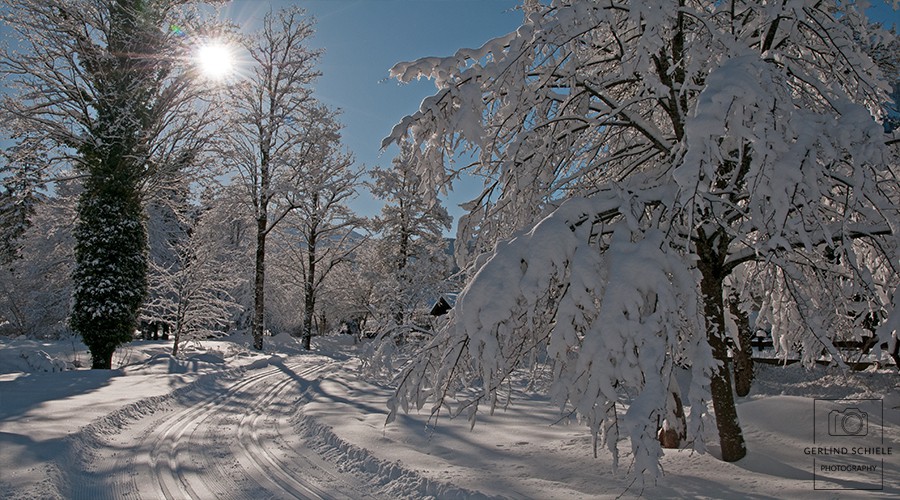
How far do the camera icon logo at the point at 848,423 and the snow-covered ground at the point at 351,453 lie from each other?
104 millimetres

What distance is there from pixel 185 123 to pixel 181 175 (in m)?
1.71

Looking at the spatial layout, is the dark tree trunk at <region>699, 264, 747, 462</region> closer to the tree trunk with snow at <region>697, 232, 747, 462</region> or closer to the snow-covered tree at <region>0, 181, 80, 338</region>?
the tree trunk with snow at <region>697, 232, 747, 462</region>

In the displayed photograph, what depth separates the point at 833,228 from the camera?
15.1 ft

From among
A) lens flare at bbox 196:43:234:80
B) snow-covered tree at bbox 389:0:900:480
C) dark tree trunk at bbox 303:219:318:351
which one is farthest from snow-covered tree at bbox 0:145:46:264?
snow-covered tree at bbox 389:0:900:480

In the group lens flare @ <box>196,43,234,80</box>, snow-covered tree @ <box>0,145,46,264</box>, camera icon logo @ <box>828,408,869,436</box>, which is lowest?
camera icon logo @ <box>828,408,869,436</box>

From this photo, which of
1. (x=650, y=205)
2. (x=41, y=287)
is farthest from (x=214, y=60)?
(x=41, y=287)

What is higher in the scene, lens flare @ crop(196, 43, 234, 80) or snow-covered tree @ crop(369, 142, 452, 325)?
lens flare @ crop(196, 43, 234, 80)

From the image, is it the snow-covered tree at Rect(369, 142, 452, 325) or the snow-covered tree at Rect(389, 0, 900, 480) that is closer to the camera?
the snow-covered tree at Rect(389, 0, 900, 480)

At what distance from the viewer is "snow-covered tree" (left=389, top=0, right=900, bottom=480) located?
117 inches

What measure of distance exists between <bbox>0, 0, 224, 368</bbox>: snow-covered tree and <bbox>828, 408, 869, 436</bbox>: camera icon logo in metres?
16.4

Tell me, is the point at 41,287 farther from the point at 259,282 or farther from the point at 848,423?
the point at 848,423

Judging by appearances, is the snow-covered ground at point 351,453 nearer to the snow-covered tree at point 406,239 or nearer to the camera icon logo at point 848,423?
the camera icon logo at point 848,423

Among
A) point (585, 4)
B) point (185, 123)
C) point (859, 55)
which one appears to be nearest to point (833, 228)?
point (859, 55)

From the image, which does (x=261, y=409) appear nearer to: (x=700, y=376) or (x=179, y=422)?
(x=179, y=422)
